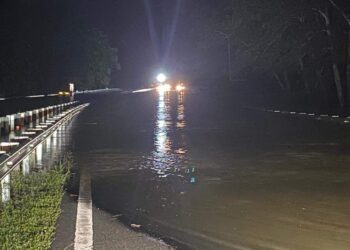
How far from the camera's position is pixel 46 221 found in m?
7.62

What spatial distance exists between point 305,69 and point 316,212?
39.9m

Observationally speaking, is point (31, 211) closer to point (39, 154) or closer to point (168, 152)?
point (39, 154)

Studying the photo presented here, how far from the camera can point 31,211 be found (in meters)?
7.89

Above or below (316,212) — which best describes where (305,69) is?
above

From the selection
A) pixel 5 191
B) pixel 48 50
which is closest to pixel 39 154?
pixel 5 191

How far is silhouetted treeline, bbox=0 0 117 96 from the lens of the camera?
51.1 m

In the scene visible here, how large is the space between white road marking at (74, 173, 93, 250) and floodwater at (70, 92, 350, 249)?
0.19 m

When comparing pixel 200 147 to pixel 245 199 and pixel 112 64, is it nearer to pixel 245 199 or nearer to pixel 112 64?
pixel 245 199

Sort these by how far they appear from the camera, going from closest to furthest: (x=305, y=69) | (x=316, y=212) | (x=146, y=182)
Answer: (x=316, y=212) < (x=146, y=182) < (x=305, y=69)

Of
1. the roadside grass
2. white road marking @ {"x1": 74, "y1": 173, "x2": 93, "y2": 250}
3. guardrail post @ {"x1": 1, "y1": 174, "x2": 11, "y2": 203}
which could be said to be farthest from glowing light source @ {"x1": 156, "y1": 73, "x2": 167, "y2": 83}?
guardrail post @ {"x1": 1, "y1": 174, "x2": 11, "y2": 203}

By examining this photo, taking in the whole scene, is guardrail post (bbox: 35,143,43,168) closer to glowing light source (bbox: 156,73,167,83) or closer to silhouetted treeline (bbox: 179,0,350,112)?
silhouetted treeline (bbox: 179,0,350,112)

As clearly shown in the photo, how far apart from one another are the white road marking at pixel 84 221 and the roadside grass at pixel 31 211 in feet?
1.01

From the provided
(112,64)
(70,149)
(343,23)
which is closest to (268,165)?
(70,149)

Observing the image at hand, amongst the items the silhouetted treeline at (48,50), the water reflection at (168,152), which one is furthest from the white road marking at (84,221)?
the silhouetted treeline at (48,50)
